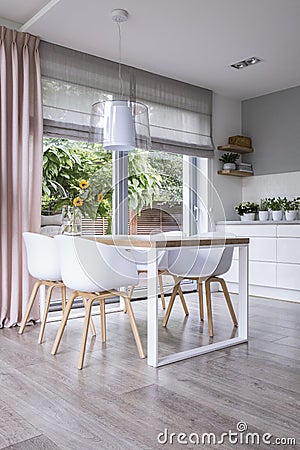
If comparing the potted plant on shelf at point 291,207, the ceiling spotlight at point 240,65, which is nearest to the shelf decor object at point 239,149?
the potted plant on shelf at point 291,207

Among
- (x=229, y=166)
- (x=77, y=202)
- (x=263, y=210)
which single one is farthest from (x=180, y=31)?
(x=263, y=210)

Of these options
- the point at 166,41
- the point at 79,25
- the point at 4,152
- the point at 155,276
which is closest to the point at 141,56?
the point at 166,41

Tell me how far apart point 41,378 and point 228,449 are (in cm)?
110

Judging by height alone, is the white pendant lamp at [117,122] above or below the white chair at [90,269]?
above

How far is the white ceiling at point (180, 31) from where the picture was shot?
324 cm

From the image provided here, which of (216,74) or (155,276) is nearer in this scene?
(155,276)

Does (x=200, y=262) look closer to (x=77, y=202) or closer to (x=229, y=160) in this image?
(x=77, y=202)

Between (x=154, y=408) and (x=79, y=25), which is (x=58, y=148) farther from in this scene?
(x=154, y=408)

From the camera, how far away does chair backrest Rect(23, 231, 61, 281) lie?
9.80ft

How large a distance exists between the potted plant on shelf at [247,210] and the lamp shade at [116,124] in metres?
2.31

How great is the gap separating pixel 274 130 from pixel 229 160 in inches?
25.8

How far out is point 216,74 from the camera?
185 inches

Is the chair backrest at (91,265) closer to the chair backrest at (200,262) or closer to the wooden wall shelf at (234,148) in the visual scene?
the chair backrest at (200,262)

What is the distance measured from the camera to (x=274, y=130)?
5.38 m
